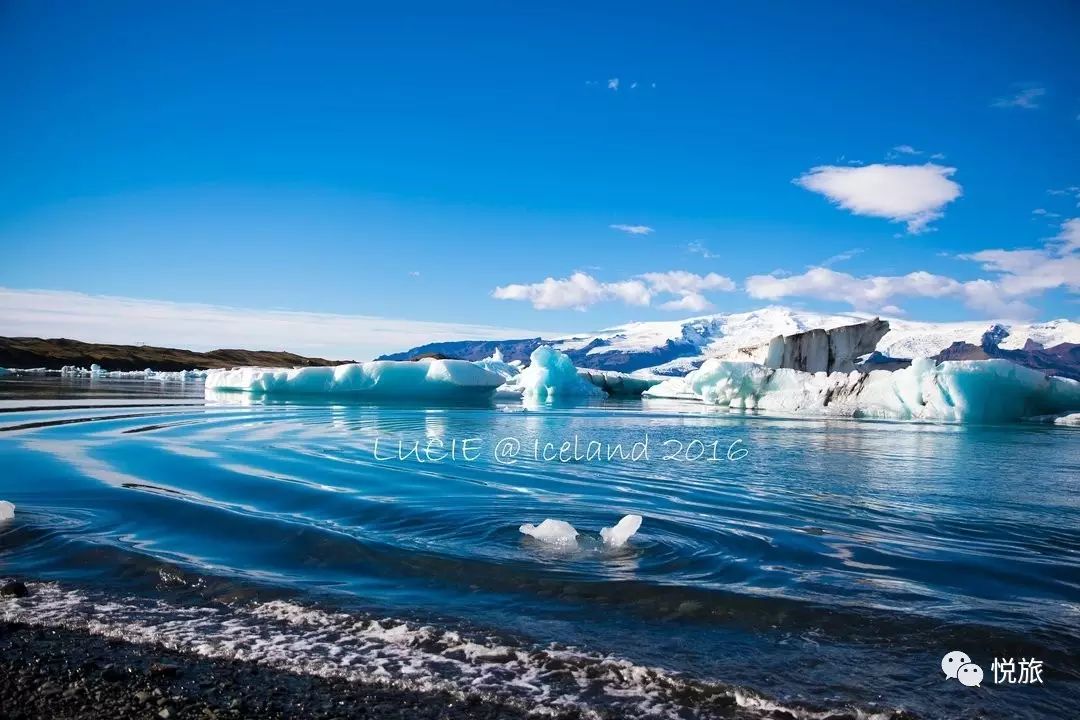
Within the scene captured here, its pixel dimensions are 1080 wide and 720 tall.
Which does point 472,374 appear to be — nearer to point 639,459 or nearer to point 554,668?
point 639,459

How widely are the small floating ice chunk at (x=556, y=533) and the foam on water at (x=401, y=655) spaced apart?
189 centimetres

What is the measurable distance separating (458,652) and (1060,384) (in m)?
27.1

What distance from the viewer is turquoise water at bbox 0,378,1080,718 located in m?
3.04

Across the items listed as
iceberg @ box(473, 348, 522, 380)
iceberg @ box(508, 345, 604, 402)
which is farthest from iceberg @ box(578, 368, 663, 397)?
iceberg @ box(508, 345, 604, 402)

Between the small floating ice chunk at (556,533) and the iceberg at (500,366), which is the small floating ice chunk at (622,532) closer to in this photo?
the small floating ice chunk at (556,533)

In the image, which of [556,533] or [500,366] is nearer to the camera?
[556,533]

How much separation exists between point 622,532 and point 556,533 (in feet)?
1.61

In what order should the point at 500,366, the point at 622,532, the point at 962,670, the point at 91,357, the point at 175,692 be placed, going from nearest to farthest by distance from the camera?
the point at 175,692 → the point at 962,670 → the point at 622,532 → the point at 500,366 → the point at 91,357

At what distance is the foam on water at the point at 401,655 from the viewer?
2797 mm

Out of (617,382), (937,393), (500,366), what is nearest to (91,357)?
(500,366)

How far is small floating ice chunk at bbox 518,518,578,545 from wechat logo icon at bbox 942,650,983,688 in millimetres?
2583

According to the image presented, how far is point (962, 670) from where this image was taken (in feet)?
10.3

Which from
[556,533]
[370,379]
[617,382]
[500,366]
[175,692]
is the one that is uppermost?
[500,366]

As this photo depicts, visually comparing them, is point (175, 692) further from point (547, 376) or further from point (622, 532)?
point (547, 376)
